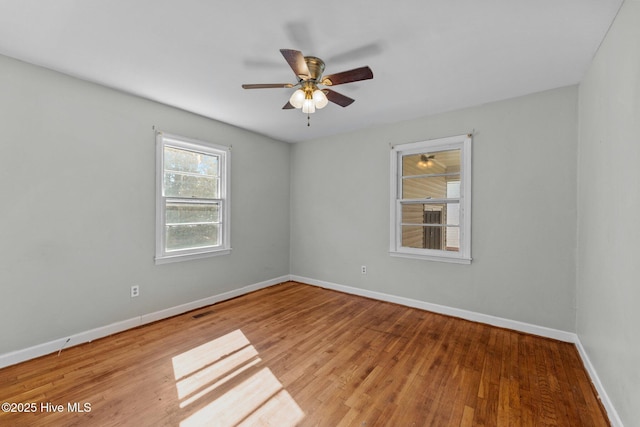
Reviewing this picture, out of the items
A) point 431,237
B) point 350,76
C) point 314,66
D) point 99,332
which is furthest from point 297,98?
point 99,332

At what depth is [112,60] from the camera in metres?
2.30

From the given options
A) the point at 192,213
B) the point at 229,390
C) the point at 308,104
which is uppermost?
the point at 308,104

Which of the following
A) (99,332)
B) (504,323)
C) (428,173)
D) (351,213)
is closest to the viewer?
(99,332)

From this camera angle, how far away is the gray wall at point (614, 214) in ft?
4.87

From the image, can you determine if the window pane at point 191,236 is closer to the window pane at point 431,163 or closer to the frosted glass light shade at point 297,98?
the frosted glass light shade at point 297,98

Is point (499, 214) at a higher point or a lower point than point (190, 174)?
lower

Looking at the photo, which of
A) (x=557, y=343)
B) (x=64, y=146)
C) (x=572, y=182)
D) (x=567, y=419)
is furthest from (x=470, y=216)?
(x=64, y=146)

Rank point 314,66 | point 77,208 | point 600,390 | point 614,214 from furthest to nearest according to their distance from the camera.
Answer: point 77,208, point 314,66, point 600,390, point 614,214

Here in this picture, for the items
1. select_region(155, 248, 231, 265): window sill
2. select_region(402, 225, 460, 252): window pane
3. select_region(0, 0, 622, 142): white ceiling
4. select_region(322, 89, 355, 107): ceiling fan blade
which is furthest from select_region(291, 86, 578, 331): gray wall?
select_region(155, 248, 231, 265): window sill

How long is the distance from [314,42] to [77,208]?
2.75 meters

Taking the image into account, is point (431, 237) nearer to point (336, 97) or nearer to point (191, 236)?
point (336, 97)

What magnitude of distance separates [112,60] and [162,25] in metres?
0.82

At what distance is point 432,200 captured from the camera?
3594mm

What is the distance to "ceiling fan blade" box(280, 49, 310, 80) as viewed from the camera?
1780mm
